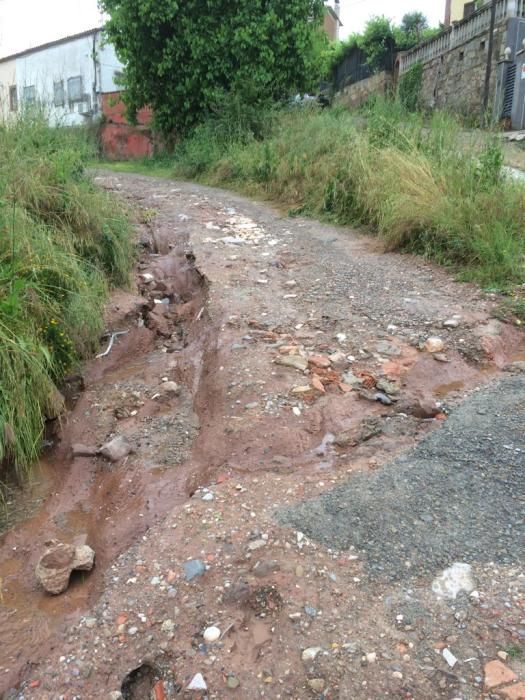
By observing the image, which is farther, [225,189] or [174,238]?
[225,189]

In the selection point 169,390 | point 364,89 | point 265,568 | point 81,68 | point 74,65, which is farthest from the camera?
point 74,65

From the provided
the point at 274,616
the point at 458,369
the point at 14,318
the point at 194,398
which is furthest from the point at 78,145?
the point at 274,616

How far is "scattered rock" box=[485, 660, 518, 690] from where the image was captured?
1.52 m

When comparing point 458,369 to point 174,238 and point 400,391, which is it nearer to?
point 400,391

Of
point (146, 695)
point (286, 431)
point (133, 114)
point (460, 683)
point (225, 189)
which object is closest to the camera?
point (460, 683)

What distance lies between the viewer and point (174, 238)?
558 cm

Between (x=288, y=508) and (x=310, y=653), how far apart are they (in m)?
0.64

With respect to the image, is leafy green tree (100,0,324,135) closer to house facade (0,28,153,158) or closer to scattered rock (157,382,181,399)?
house facade (0,28,153,158)

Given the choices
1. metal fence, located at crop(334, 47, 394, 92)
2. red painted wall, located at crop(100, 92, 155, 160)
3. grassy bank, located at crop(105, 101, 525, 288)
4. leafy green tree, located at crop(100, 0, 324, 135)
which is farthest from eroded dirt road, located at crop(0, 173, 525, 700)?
metal fence, located at crop(334, 47, 394, 92)

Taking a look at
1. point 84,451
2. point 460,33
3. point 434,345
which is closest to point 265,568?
point 84,451

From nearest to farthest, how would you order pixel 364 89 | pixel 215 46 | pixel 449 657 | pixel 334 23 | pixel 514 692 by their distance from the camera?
pixel 514 692
pixel 449 657
pixel 215 46
pixel 364 89
pixel 334 23

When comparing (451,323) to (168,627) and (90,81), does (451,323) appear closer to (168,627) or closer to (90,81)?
(168,627)

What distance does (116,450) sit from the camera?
9.46 feet

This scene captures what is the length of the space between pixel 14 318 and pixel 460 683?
8.39 ft
